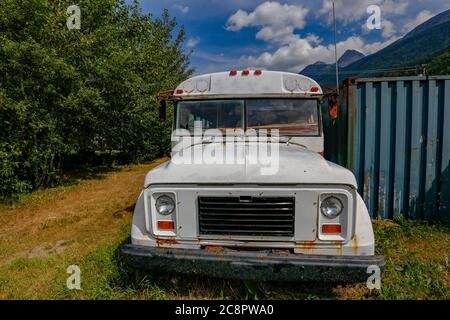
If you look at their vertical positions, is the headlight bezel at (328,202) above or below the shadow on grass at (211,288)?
above

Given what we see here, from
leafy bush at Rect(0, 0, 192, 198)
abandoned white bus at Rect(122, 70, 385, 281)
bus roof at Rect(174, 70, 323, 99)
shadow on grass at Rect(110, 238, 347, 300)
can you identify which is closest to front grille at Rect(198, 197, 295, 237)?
abandoned white bus at Rect(122, 70, 385, 281)

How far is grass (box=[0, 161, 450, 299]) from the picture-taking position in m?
2.93

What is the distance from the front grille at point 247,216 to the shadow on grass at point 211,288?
68cm

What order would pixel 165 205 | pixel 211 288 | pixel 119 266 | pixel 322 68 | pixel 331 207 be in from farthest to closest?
pixel 322 68 → pixel 119 266 → pixel 211 288 → pixel 165 205 → pixel 331 207

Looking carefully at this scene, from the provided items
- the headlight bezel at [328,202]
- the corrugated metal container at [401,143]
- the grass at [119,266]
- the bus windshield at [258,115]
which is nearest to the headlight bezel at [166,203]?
the grass at [119,266]

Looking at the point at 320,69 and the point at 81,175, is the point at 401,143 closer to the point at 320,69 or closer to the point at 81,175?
the point at 81,175

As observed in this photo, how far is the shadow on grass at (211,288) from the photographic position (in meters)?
2.85

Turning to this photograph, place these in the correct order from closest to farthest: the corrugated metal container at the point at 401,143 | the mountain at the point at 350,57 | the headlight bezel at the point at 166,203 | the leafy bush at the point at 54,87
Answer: the headlight bezel at the point at 166,203, the corrugated metal container at the point at 401,143, the leafy bush at the point at 54,87, the mountain at the point at 350,57

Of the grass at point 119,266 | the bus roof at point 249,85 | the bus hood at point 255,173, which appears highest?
the bus roof at point 249,85

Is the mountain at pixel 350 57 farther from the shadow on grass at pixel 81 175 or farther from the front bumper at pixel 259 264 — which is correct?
the shadow on grass at pixel 81 175

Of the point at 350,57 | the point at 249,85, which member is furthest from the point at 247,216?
the point at 350,57

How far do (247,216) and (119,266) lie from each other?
1914mm

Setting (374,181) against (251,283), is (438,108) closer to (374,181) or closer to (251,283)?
(374,181)

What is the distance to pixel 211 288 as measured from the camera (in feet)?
9.66
